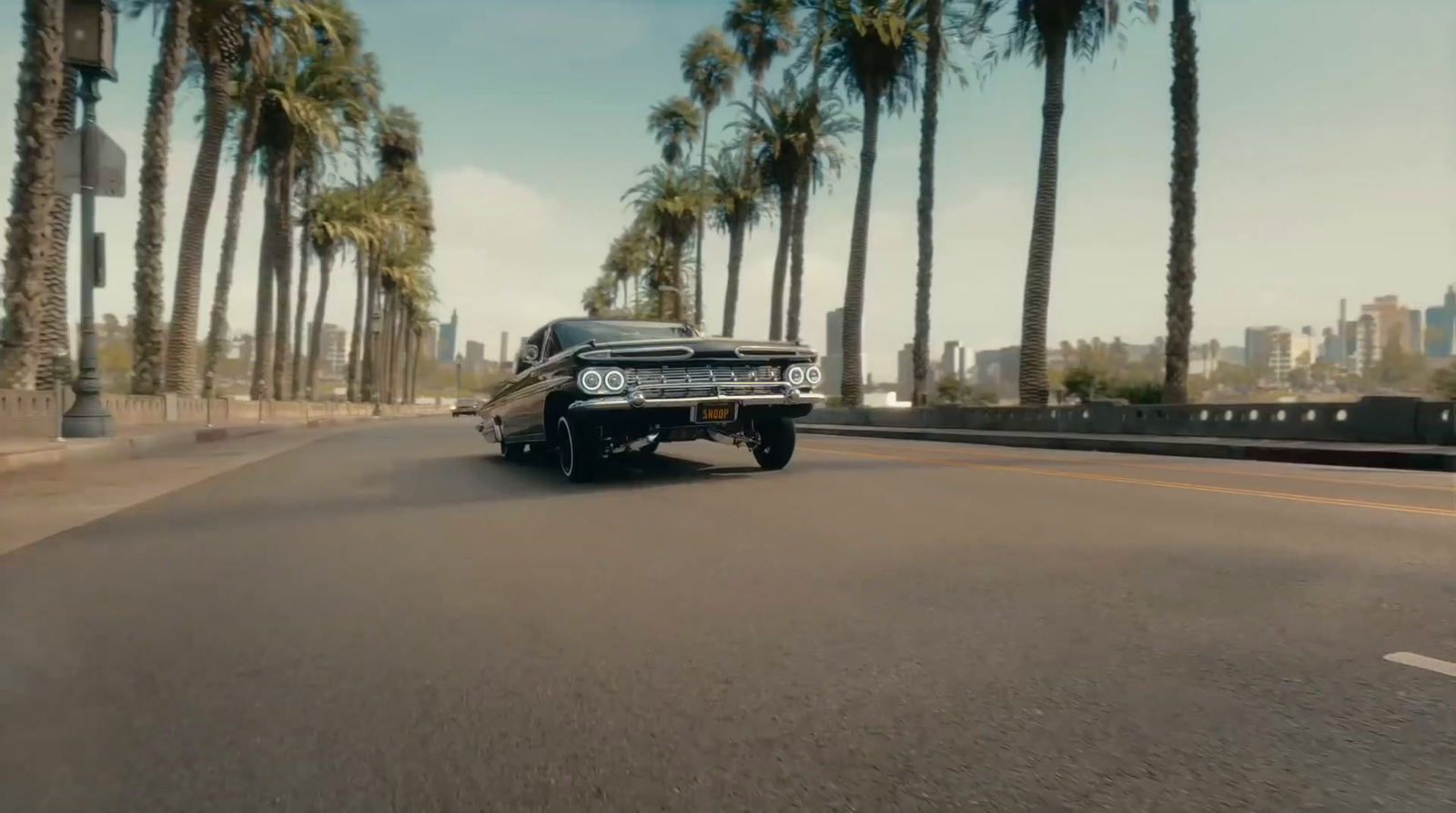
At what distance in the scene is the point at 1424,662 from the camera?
3.89m

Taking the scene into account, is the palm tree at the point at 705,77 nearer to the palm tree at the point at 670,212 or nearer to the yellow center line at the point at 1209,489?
the palm tree at the point at 670,212

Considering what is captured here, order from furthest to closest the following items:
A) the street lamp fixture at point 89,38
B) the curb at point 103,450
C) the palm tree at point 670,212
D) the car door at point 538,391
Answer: the palm tree at point 670,212, the street lamp fixture at point 89,38, the curb at point 103,450, the car door at point 538,391

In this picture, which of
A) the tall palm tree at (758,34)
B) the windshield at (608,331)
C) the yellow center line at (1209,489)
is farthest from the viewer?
the tall palm tree at (758,34)

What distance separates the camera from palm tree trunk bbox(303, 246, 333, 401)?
63094mm

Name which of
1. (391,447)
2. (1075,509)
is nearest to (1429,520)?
(1075,509)

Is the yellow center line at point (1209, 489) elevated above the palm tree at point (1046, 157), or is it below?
below

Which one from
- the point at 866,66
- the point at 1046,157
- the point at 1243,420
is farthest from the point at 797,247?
the point at 1243,420

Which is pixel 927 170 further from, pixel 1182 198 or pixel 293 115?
pixel 293 115

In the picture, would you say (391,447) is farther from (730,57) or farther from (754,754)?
(730,57)

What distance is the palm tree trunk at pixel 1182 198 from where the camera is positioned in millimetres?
22203

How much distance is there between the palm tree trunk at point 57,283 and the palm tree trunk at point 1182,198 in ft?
Answer: 73.1

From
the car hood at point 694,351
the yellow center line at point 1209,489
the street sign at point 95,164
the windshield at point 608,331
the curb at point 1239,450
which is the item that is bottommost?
the yellow center line at point 1209,489

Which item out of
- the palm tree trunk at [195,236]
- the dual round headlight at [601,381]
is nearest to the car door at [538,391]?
the dual round headlight at [601,381]

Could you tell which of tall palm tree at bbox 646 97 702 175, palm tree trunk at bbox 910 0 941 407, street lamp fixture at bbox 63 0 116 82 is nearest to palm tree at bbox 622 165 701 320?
tall palm tree at bbox 646 97 702 175
